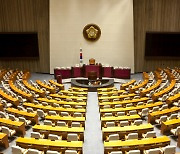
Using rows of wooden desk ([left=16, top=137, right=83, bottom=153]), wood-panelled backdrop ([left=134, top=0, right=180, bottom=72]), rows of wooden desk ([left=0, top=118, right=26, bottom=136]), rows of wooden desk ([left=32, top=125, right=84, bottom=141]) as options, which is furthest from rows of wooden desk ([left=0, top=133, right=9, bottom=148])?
wood-panelled backdrop ([left=134, top=0, right=180, bottom=72])

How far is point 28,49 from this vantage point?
71.6 feet

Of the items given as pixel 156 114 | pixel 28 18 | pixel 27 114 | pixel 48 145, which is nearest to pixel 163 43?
pixel 28 18

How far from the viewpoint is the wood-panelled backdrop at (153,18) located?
21062mm

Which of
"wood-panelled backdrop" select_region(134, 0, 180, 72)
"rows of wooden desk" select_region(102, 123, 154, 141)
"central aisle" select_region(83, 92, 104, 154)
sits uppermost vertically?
"wood-panelled backdrop" select_region(134, 0, 180, 72)

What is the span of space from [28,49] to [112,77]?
28.1ft

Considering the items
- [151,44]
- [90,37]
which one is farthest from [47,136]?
[151,44]

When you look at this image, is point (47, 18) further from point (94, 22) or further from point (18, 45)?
point (94, 22)

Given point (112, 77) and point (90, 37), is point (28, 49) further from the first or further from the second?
point (112, 77)

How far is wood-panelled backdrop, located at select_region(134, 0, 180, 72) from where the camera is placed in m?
21.1

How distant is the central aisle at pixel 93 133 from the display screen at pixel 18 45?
11.3 meters

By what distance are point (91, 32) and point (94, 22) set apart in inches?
37.2

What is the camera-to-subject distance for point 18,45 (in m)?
21.7

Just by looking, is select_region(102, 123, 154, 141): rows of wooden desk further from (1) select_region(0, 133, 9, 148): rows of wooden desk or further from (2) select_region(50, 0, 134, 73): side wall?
(2) select_region(50, 0, 134, 73): side wall

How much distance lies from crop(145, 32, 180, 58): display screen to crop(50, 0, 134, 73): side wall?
190cm
